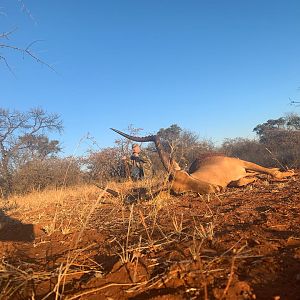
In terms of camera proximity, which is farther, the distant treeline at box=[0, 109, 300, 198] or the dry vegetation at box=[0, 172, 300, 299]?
the distant treeline at box=[0, 109, 300, 198]

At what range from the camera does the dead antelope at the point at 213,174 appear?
6.12m

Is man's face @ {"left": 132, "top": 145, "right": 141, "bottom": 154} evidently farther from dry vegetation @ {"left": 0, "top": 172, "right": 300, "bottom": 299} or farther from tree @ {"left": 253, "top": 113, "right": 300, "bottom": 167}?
dry vegetation @ {"left": 0, "top": 172, "right": 300, "bottom": 299}

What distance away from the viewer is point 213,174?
7004 mm

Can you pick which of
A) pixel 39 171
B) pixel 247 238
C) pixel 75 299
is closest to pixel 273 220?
pixel 247 238

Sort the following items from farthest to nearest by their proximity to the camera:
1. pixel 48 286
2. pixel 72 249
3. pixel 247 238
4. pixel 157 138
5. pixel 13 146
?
pixel 13 146 < pixel 157 138 < pixel 72 249 < pixel 247 238 < pixel 48 286

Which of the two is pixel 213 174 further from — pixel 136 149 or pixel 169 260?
pixel 169 260

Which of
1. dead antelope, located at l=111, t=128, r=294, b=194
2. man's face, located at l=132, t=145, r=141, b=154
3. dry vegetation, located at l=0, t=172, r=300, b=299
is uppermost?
man's face, located at l=132, t=145, r=141, b=154

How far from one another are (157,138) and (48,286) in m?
5.78

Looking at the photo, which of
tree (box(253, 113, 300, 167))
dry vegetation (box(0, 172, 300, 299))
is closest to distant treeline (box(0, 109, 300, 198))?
tree (box(253, 113, 300, 167))

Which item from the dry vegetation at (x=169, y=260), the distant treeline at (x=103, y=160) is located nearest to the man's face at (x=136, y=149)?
the distant treeline at (x=103, y=160)

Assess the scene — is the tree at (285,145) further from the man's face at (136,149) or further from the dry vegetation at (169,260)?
the dry vegetation at (169,260)

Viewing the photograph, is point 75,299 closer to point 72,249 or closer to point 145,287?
point 145,287

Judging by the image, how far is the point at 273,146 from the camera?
1360cm

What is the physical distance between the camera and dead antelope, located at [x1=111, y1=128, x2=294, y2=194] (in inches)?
241
